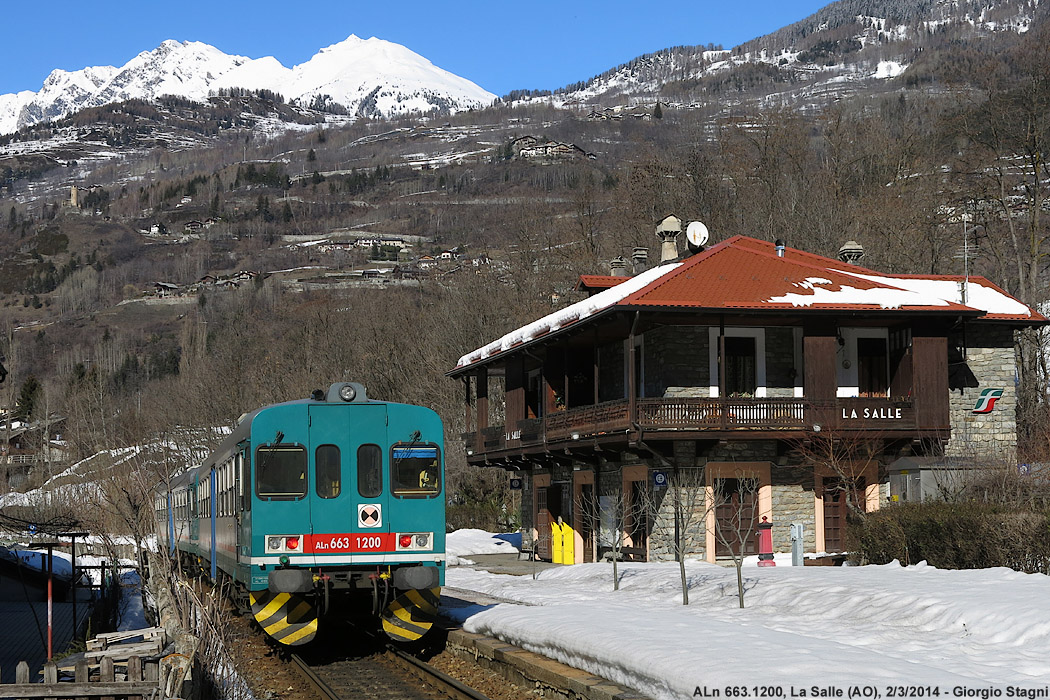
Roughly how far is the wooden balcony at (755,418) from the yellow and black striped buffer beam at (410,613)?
1121 centimetres

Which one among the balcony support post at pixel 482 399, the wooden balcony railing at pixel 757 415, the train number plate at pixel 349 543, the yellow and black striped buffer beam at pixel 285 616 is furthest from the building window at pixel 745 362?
the yellow and black striped buffer beam at pixel 285 616

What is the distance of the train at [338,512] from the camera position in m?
16.7

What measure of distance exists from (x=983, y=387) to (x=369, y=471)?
19.2m

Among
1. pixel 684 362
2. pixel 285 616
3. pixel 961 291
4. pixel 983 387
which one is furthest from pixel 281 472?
pixel 961 291

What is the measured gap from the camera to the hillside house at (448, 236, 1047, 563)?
27969mm

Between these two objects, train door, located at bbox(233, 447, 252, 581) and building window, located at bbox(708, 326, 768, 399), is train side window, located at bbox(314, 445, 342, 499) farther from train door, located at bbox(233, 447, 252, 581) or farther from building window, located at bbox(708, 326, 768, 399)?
building window, located at bbox(708, 326, 768, 399)

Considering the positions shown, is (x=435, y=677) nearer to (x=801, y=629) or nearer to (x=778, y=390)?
(x=801, y=629)

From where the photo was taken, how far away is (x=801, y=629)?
53.6 ft

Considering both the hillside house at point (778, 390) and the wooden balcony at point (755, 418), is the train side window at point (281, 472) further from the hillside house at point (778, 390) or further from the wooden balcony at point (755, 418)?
the wooden balcony at point (755, 418)

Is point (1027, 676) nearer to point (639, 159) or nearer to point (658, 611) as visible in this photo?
point (658, 611)

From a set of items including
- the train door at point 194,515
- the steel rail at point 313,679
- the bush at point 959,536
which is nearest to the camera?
the steel rail at point 313,679

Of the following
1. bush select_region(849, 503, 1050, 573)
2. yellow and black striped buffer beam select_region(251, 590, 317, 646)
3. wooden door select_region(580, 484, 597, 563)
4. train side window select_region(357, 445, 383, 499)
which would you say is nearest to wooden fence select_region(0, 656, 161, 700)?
yellow and black striped buffer beam select_region(251, 590, 317, 646)

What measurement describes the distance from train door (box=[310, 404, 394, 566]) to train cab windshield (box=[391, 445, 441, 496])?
0.66 feet

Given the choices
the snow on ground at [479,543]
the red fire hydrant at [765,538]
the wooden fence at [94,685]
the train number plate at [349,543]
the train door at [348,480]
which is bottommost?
the snow on ground at [479,543]
